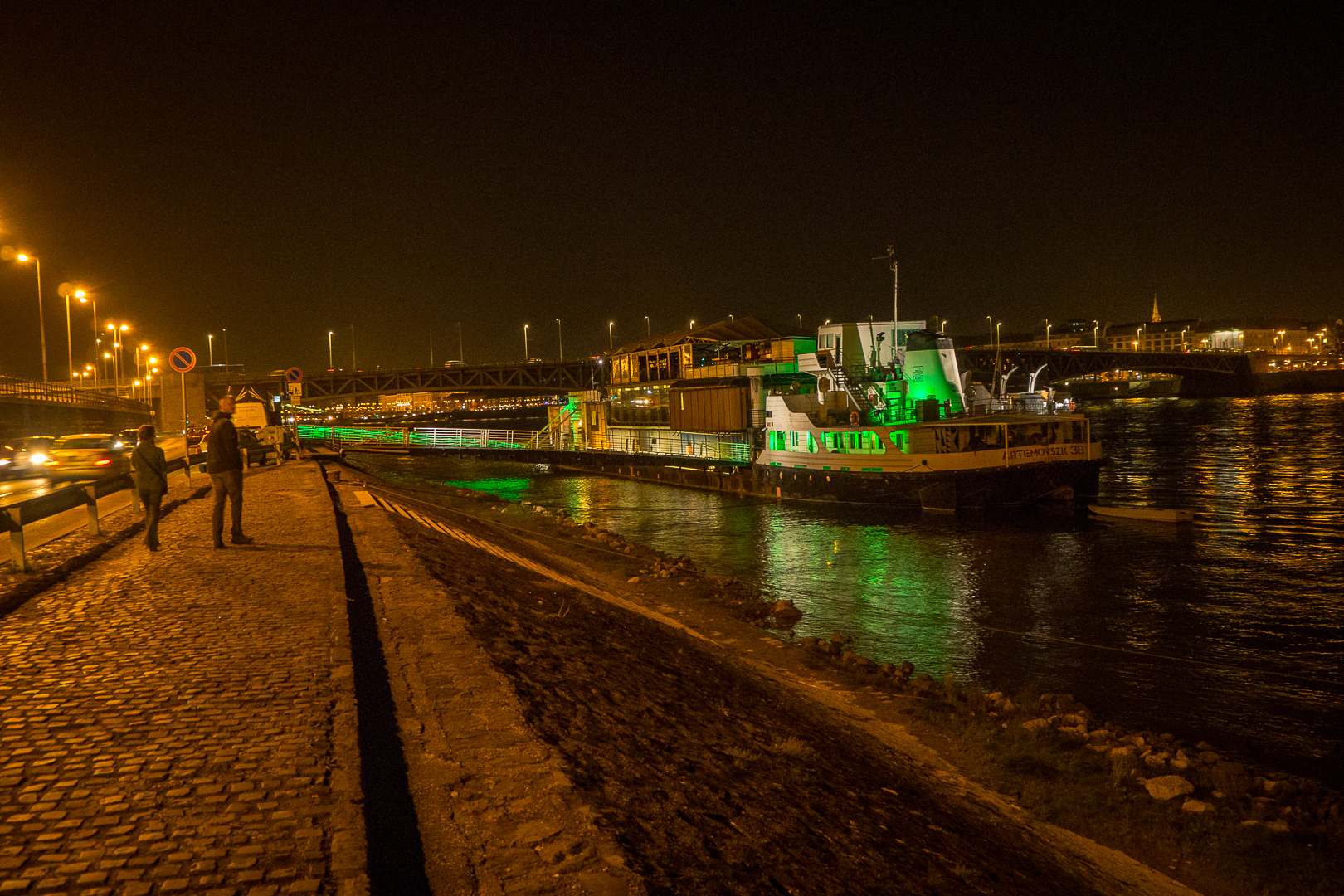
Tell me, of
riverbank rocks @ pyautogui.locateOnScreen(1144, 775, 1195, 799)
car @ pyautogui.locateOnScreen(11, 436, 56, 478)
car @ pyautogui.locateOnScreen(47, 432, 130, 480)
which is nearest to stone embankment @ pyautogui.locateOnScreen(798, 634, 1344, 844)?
riverbank rocks @ pyautogui.locateOnScreen(1144, 775, 1195, 799)

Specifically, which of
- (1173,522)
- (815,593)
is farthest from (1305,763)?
(1173,522)

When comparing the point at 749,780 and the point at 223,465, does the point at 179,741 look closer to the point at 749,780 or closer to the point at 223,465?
the point at 749,780

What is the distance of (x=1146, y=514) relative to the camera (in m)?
28.2

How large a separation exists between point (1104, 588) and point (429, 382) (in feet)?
242

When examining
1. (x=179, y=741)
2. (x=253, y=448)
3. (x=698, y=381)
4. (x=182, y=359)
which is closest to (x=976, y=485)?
(x=698, y=381)

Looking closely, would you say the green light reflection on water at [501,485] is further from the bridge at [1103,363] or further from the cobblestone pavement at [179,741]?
the bridge at [1103,363]

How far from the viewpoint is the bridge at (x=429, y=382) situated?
260 feet

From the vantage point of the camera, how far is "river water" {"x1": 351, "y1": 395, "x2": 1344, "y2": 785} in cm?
1196

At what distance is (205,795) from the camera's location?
458cm

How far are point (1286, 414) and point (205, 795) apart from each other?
4162 inches

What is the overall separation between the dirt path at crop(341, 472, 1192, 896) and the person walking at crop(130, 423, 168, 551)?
417 centimetres

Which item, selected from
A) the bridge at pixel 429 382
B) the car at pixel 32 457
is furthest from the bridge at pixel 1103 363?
the car at pixel 32 457

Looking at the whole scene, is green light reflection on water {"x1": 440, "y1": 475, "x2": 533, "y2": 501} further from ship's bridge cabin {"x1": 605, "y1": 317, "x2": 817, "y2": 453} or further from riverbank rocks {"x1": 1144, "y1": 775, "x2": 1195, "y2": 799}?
riverbank rocks {"x1": 1144, "y1": 775, "x2": 1195, "y2": 799}

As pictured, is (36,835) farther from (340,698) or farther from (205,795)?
(340,698)
